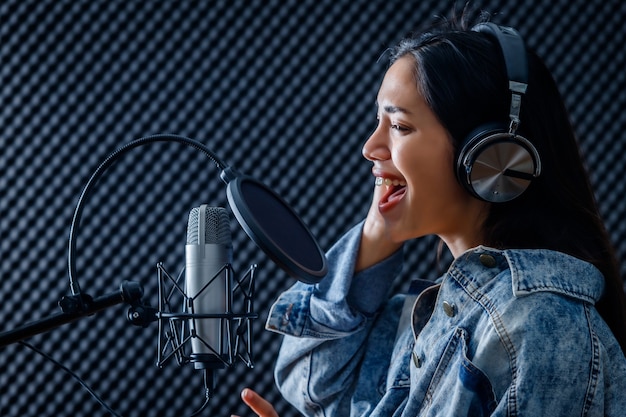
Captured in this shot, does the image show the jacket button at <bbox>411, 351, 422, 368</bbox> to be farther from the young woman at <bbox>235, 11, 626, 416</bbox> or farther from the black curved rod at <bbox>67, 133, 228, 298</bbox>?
the black curved rod at <bbox>67, 133, 228, 298</bbox>

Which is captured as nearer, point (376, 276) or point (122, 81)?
point (376, 276)

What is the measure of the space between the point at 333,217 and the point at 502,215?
1039mm

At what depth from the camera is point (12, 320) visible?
1.92 meters

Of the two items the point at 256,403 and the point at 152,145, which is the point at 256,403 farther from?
the point at 152,145

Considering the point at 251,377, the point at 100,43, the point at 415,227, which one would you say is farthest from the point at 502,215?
the point at 100,43

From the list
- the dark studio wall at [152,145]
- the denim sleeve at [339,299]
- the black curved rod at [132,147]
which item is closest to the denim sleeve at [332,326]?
the denim sleeve at [339,299]

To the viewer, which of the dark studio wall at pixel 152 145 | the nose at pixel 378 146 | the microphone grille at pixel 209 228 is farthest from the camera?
the dark studio wall at pixel 152 145

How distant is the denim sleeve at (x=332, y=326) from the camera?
1.06 metres

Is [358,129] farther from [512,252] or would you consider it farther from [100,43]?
[512,252]

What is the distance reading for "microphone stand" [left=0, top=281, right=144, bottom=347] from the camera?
70 centimetres

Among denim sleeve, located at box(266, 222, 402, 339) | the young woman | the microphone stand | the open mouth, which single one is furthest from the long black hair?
the microphone stand

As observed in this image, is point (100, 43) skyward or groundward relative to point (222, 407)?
skyward

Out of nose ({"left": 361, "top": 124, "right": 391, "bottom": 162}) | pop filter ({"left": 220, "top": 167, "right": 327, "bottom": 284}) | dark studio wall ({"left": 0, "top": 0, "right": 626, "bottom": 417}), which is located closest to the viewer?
pop filter ({"left": 220, "top": 167, "right": 327, "bottom": 284})

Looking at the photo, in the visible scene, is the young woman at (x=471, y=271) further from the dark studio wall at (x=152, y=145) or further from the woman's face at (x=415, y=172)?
the dark studio wall at (x=152, y=145)
